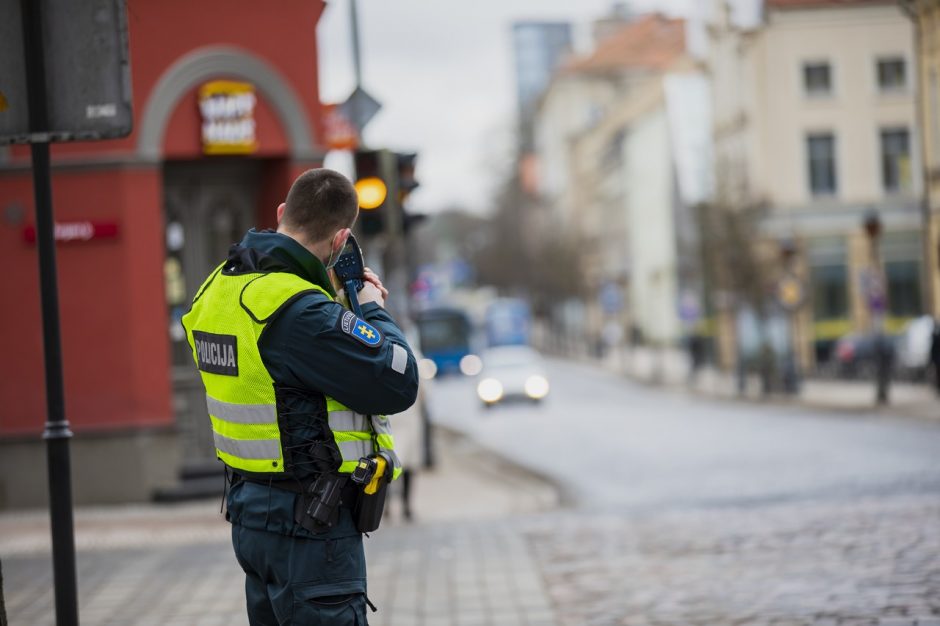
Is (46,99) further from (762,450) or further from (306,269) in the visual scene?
(762,450)

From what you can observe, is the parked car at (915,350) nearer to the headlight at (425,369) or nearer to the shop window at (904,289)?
the shop window at (904,289)

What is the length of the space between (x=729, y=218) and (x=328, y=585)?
138ft

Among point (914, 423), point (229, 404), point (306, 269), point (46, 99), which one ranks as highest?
point (46, 99)

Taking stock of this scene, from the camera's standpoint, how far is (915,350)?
39344mm

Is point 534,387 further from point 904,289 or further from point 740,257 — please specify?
point 904,289

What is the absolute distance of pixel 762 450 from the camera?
2123 cm

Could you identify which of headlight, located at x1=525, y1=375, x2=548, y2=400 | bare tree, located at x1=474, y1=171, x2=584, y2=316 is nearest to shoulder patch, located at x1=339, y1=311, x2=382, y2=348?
headlight, located at x1=525, y1=375, x2=548, y2=400

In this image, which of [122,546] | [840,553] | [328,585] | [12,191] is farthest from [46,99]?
[12,191]

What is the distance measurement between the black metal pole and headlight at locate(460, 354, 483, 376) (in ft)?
Answer: 208

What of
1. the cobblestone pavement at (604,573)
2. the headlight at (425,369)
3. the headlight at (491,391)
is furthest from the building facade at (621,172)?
the cobblestone pavement at (604,573)

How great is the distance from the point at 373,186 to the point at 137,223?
2823 millimetres

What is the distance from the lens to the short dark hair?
423 centimetres

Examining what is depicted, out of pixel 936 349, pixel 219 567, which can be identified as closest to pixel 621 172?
pixel 936 349

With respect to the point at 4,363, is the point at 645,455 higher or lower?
lower
